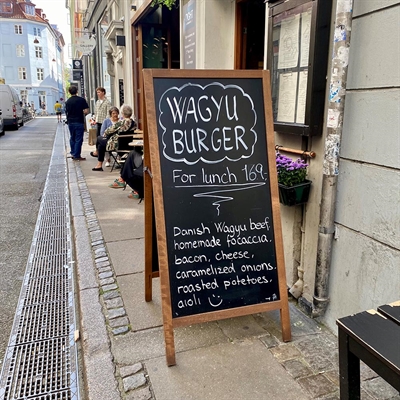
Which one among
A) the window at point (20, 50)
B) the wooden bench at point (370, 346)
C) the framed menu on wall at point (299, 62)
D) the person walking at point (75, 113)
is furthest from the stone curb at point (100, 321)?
the window at point (20, 50)

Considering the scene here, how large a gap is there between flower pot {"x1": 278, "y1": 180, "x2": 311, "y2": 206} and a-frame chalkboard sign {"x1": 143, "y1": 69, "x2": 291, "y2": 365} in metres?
0.26

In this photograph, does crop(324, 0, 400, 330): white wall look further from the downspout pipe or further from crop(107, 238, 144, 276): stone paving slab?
crop(107, 238, 144, 276): stone paving slab

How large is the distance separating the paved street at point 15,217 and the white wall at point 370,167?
2.48 m

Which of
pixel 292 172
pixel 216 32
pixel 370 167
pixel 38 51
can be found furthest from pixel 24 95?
pixel 370 167

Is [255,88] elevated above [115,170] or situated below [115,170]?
above

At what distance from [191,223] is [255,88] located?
3.26 ft

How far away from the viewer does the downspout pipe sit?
7.96 ft

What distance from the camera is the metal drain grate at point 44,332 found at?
2393 millimetres

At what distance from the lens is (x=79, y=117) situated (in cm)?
1005

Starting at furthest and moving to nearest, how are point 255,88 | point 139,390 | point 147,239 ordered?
point 147,239 → point 255,88 → point 139,390

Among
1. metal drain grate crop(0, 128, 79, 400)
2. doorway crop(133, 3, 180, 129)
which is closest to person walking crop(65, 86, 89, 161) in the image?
doorway crop(133, 3, 180, 129)

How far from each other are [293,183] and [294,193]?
8cm

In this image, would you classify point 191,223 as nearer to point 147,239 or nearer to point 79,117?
point 147,239

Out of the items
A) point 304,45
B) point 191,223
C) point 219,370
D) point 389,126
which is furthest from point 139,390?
point 304,45
